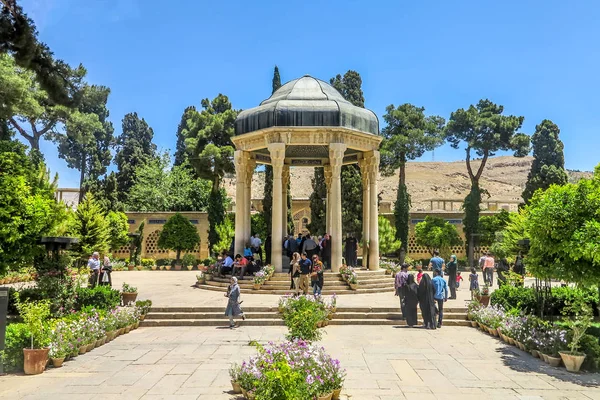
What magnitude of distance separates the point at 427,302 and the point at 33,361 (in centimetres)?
873

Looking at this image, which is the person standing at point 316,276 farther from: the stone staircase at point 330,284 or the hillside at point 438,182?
the hillside at point 438,182

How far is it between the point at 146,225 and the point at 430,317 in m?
28.2

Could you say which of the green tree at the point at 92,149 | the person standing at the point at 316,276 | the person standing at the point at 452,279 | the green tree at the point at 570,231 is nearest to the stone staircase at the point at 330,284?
the person standing at the point at 316,276

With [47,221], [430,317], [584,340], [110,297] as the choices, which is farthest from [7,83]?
[584,340]

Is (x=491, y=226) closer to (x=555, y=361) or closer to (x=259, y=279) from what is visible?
(x=259, y=279)

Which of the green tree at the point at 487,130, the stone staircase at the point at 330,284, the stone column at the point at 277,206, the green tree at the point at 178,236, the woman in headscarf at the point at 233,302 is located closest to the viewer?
the woman in headscarf at the point at 233,302

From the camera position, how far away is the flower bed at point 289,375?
5.76 metres

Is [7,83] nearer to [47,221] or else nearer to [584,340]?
[47,221]

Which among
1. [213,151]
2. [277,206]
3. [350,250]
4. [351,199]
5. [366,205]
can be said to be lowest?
[350,250]

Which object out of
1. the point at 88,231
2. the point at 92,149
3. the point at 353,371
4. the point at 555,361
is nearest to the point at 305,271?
the point at 353,371

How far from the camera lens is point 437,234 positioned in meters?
32.2

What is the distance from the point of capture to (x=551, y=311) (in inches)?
516

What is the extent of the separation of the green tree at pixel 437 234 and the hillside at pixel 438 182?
1352 inches

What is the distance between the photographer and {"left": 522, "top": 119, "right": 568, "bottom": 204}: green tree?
3644 cm
